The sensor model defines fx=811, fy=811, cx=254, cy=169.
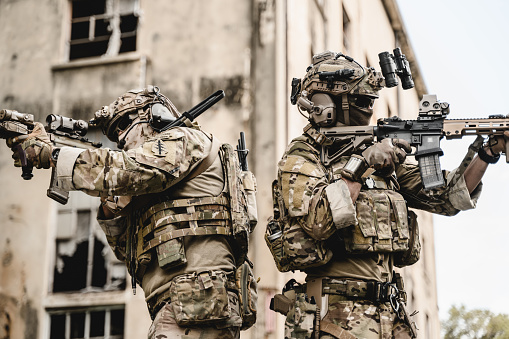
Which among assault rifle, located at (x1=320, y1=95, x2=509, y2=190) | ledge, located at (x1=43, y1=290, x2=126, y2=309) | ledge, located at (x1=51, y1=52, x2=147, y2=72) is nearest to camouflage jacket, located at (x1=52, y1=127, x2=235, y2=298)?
assault rifle, located at (x1=320, y1=95, x2=509, y2=190)

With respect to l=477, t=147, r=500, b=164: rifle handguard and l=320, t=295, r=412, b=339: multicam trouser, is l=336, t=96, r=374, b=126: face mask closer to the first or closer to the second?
l=477, t=147, r=500, b=164: rifle handguard

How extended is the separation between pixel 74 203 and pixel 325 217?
7854mm

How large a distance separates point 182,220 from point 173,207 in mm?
113

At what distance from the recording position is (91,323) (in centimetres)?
1179

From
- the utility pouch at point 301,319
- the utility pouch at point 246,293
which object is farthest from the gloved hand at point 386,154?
the utility pouch at point 246,293

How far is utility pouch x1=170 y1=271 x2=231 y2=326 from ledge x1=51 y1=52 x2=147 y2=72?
26.1 feet

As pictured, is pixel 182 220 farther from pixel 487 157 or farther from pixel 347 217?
pixel 487 157

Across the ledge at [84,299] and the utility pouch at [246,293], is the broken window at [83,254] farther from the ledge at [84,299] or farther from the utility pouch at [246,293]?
the utility pouch at [246,293]

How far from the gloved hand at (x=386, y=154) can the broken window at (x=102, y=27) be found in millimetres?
8448

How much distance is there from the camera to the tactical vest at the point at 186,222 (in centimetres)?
538

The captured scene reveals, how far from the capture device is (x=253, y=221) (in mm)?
6176

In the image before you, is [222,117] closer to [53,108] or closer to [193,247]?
[53,108]

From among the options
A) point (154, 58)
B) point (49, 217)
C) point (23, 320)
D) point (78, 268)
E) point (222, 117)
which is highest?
point (154, 58)

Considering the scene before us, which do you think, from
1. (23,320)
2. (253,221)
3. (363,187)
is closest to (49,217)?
(23,320)
